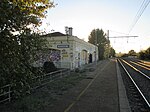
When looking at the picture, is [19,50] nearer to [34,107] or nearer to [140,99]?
[34,107]

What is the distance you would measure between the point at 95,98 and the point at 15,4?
6.76m

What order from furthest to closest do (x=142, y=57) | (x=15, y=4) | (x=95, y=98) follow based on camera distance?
(x=142, y=57), (x=95, y=98), (x=15, y=4)

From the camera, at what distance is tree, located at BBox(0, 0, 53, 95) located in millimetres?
7191

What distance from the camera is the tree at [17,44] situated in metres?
7.19

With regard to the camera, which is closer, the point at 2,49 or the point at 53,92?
the point at 2,49

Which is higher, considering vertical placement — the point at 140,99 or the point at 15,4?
the point at 15,4

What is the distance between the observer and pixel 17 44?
7.57m

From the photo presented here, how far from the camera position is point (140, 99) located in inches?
494

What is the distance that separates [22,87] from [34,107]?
5.95 ft

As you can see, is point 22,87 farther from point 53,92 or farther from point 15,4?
point 53,92

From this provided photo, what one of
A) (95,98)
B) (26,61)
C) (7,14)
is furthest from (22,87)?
(95,98)

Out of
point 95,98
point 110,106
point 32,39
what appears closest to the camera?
point 32,39

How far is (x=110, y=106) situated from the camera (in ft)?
34.1

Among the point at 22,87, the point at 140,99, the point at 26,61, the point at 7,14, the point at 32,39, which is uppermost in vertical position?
the point at 7,14
